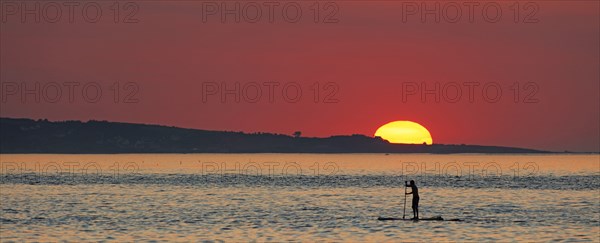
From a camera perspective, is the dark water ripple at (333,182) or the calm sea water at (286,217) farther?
the dark water ripple at (333,182)

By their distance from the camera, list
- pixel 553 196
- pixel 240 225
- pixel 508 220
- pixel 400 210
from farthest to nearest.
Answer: pixel 553 196 → pixel 400 210 → pixel 508 220 → pixel 240 225

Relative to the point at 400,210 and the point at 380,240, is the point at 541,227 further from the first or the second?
the point at 400,210

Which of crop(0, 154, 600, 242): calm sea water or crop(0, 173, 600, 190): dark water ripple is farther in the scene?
crop(0, 173, 600, 190): dark water ripple

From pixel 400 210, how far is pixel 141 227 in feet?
79.4

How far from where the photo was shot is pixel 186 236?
52.5 m

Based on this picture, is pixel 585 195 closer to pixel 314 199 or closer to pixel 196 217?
pixel 314 199

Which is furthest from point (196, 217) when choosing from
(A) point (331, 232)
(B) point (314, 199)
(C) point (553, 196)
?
(C) point (553, 196)

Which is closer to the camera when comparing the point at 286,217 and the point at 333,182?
the point at 286,217

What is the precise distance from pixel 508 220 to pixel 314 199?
1201 inches

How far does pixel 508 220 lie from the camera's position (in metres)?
63.8

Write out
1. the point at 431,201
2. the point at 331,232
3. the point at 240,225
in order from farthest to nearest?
the point at 431,201 < the point at 240,225 < the point at 331,232

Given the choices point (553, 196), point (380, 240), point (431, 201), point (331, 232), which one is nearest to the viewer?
point (380, 240)

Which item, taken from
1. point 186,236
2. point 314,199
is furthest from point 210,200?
point 186,236

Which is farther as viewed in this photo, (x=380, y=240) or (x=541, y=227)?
(x=541, y=227)
